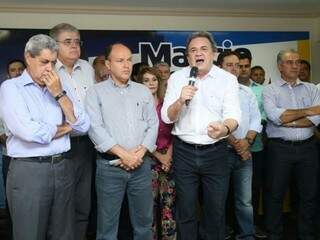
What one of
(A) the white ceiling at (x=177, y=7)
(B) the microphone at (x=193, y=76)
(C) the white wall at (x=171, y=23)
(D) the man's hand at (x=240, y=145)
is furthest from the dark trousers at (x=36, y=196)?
(C) the white wall at (x=171, y=23)

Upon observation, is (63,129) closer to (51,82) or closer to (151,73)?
(51,82)

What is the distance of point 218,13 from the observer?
5.26 metres

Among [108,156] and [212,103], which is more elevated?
[212,103]

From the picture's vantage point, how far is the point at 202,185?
2859mm

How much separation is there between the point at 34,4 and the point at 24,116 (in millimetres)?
2853

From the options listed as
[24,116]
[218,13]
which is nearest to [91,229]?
[24,116]

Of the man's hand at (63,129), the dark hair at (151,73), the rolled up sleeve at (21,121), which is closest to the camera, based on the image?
the rolled up sleeve at (21,121)

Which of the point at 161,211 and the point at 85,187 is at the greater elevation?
the point at 85,187

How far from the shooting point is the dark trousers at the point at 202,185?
2738 mm

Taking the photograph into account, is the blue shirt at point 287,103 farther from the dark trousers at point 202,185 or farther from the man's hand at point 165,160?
the man's hand at point 165,160

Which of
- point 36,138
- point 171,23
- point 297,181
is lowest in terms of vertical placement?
point 297,181

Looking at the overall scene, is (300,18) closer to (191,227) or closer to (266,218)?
(266,218)

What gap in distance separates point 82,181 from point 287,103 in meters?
1.84

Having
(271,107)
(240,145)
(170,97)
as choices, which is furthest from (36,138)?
(271,107)
